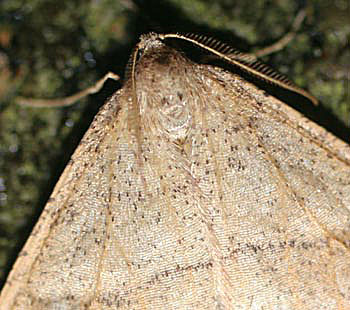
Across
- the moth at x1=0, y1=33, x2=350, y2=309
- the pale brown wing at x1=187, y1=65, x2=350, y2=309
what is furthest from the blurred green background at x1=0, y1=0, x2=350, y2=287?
the pale brown wing at x1=187, y1=65, x2=350, y2=309

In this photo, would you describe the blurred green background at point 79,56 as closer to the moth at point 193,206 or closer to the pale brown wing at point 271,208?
the moth at point 193,206

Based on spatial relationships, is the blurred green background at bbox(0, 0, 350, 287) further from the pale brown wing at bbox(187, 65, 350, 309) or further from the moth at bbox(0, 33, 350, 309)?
the pale brown wing at bbox(187, 65, 350, 309)

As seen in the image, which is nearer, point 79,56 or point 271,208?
point 271,208

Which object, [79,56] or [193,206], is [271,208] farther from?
[79,56]

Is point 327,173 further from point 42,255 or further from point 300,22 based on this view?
point 42,255

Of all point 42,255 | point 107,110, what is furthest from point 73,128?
point 42,255

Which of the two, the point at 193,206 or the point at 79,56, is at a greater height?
the point at 79,56

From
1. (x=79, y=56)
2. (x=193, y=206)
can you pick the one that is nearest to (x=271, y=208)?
(x=193, y=206)

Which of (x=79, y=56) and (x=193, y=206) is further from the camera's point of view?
(x=79, y=56)
